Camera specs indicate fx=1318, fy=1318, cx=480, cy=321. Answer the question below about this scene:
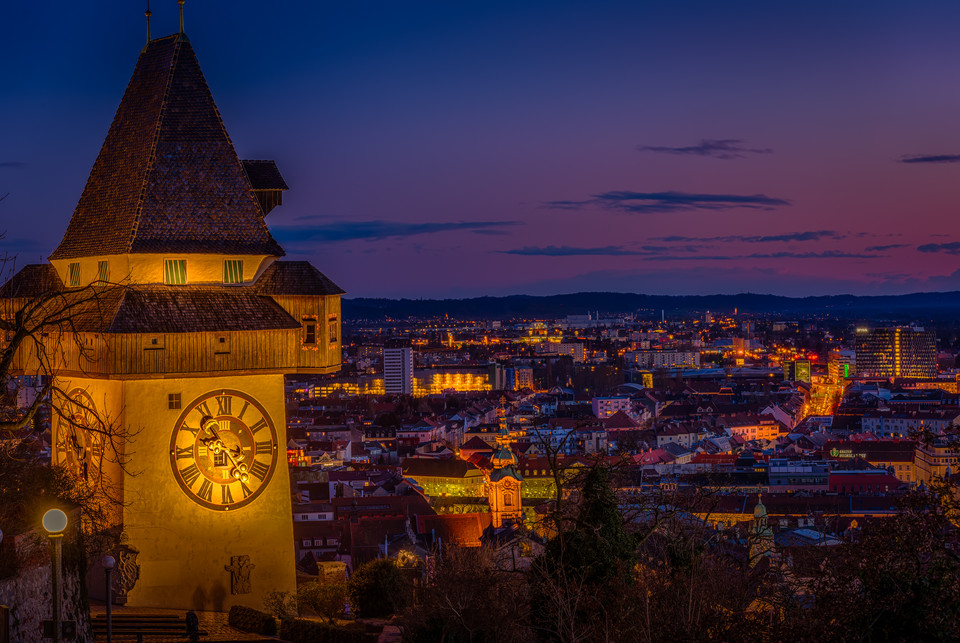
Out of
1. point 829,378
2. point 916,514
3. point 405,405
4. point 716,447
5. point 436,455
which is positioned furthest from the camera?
point 829,378

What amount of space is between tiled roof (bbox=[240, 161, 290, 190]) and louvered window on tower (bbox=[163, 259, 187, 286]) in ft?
6.64

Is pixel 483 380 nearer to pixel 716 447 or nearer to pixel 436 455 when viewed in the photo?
pixel 716 447

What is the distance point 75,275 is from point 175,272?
161 cm

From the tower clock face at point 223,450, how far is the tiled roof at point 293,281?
5.17 ft

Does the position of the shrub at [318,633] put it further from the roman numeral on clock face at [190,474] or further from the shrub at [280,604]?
the roman numeral on clock face at [190,474]

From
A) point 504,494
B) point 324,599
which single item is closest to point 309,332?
point 324,599

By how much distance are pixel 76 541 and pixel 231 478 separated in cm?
458

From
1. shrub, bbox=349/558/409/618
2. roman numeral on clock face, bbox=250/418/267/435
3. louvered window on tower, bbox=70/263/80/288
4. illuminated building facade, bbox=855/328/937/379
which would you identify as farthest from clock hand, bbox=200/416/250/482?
illuminated building facade, bbox=855/328/937/379

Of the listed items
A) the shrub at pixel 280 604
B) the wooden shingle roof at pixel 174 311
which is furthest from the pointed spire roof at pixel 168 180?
the shrub at pixel 280 604

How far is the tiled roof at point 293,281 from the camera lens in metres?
18.5

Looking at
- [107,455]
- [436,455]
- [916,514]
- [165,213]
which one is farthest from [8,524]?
[436,455]

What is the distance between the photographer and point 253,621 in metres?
16.7

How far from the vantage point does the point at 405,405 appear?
409ft

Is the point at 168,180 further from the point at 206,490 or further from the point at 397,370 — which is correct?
the point at 397,370
